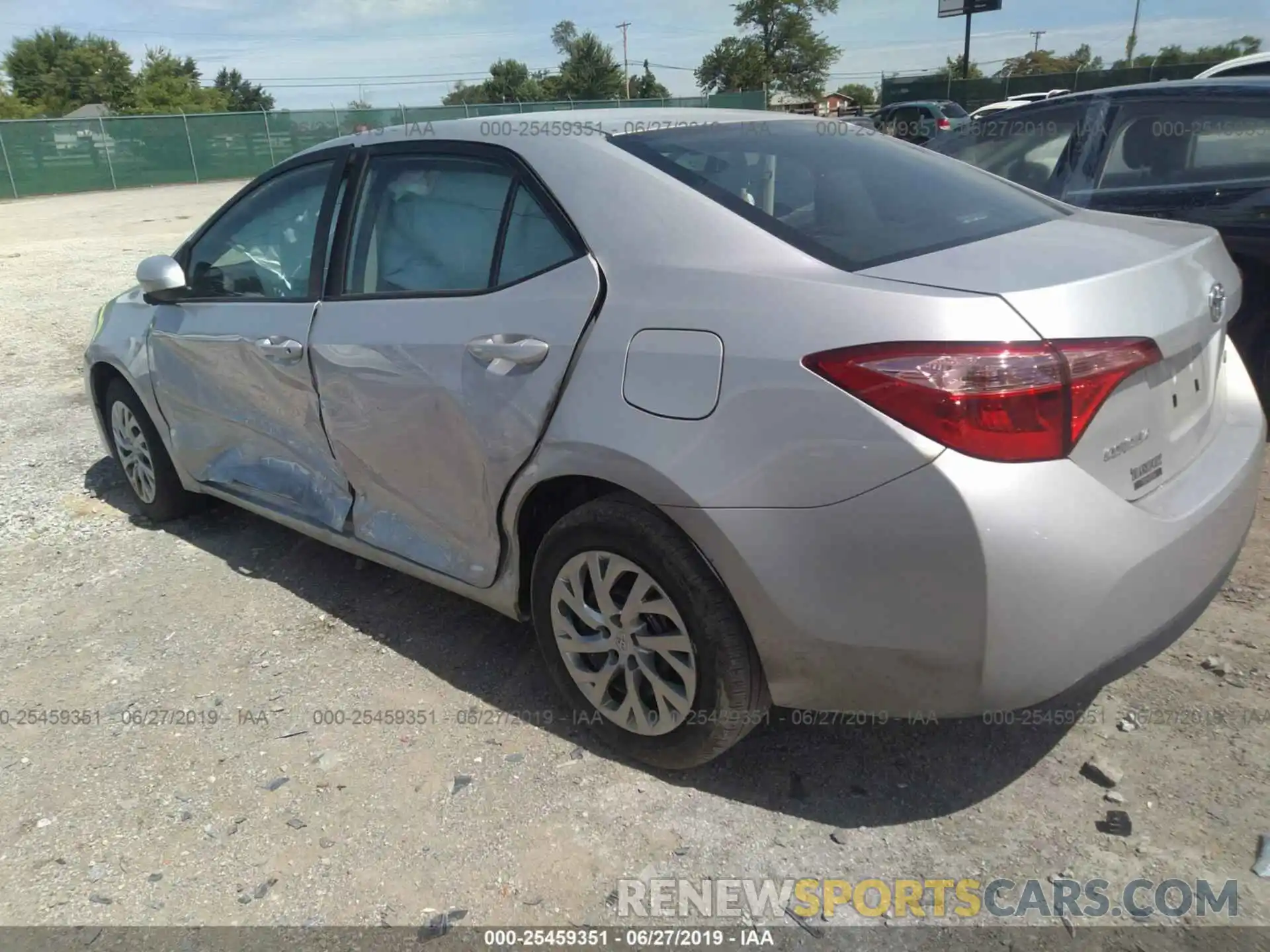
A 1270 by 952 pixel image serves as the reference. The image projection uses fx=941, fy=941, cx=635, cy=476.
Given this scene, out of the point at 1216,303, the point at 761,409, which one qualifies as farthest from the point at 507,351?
the point at 1216,303

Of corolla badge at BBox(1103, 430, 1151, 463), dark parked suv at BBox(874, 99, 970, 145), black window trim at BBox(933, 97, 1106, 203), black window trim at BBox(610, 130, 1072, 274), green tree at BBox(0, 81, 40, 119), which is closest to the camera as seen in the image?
corolla badge at BBox(1103, 430, 1151, 463)

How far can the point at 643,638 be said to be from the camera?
2406 millimetres

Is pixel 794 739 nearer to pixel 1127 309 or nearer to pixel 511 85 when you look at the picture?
pixel 1127 309

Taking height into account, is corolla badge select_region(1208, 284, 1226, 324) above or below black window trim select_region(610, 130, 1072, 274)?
below

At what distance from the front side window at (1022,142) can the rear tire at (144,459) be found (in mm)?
4092

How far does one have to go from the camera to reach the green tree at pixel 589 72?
65.6 m

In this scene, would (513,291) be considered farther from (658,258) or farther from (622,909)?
(622,909)

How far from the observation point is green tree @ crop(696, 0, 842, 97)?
214ft

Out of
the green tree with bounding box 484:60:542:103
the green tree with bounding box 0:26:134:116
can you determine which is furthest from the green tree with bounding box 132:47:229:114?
the green tree with bounding box 484:60:542:103

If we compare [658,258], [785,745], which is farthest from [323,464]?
[785,745]

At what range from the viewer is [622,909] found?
7.05 ft

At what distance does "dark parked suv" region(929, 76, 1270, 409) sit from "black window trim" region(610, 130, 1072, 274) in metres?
2.22

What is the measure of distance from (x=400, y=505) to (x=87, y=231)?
1929 centimetres
